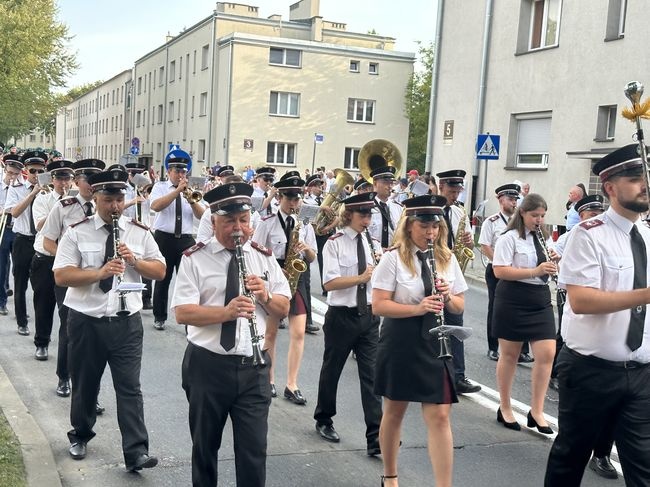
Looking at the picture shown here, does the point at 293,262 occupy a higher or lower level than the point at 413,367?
higher

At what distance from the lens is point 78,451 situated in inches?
221

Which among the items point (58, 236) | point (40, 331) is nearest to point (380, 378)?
point (58, 236)

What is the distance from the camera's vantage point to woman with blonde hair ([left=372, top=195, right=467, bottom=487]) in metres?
4.81

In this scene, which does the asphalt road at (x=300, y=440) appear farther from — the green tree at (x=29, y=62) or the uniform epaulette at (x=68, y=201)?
the green tree at (x=29, y=62)

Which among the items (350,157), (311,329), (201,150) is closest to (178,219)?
(311,329)

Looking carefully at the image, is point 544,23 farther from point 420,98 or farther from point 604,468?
point 420,98

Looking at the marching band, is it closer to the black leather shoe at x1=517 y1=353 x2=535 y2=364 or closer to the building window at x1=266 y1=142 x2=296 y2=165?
the black leather shoe at x1=517 y1=353 x2=535 y2=364

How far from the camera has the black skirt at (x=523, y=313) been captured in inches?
263

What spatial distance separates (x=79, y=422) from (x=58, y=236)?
210 cm

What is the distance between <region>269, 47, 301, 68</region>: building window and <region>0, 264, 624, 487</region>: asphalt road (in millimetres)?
37952

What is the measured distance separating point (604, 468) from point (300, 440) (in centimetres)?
235

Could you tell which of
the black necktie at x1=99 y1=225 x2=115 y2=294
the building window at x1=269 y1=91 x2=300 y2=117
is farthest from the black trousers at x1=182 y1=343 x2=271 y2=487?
the building window at x1=269 y1=91 x2=300 y2=117

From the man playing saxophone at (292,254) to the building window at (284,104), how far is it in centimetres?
3734

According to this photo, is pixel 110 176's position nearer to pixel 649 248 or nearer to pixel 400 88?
pixel 649 248
